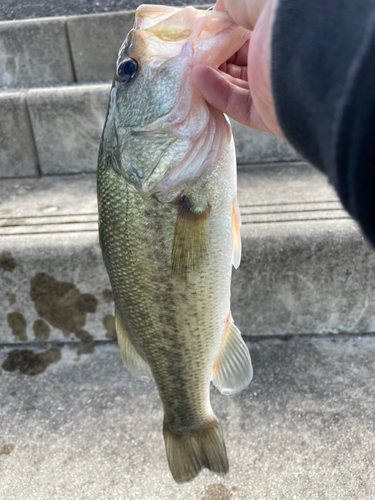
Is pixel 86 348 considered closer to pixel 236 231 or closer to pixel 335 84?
pixel 236 231

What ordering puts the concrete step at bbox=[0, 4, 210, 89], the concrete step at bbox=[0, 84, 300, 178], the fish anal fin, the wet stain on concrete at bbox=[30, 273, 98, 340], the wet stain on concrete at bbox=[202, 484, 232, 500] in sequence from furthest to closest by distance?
the concrete step at bbox=[0, 4, 210, 89] → the concrete step at bbox=[0, 84, 300, 178] → the wet stain on concrete at bbox=[30, 273, 98, 340] → the wet stain on concrete at bbox=[202, 484, 232, 500] → the fish anal fin

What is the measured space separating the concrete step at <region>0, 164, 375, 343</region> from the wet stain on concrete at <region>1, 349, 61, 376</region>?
0.08 meters

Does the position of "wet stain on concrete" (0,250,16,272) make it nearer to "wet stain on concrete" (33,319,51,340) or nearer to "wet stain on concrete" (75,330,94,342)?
"wet stain on concrete" (33,319,51,340)

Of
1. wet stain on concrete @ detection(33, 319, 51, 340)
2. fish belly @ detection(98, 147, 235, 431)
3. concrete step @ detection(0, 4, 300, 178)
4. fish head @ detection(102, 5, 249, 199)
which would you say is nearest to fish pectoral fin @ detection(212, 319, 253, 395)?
fish belly @ detection(98, 147, 235, 431)

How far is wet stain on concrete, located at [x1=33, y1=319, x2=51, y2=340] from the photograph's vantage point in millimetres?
2221

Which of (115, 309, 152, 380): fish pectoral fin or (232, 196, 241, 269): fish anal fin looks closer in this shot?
(232, 196, 241, 269): fish anal fin

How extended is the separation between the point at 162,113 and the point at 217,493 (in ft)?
4.72

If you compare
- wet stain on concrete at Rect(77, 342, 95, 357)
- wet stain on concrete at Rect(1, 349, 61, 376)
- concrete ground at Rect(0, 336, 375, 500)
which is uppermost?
concrete ground at Rect(0, 336, 375, 500)

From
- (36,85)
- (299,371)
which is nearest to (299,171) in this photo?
(299,371)

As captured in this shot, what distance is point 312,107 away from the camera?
61cm

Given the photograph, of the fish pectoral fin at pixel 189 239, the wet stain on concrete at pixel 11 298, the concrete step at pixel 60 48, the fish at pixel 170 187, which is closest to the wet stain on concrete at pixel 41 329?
the wet stain on concrete at pixel 11 298

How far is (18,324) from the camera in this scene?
2229mm

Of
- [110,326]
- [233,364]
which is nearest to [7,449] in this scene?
[110,326]

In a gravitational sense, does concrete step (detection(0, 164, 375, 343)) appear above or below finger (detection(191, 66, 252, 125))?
below
